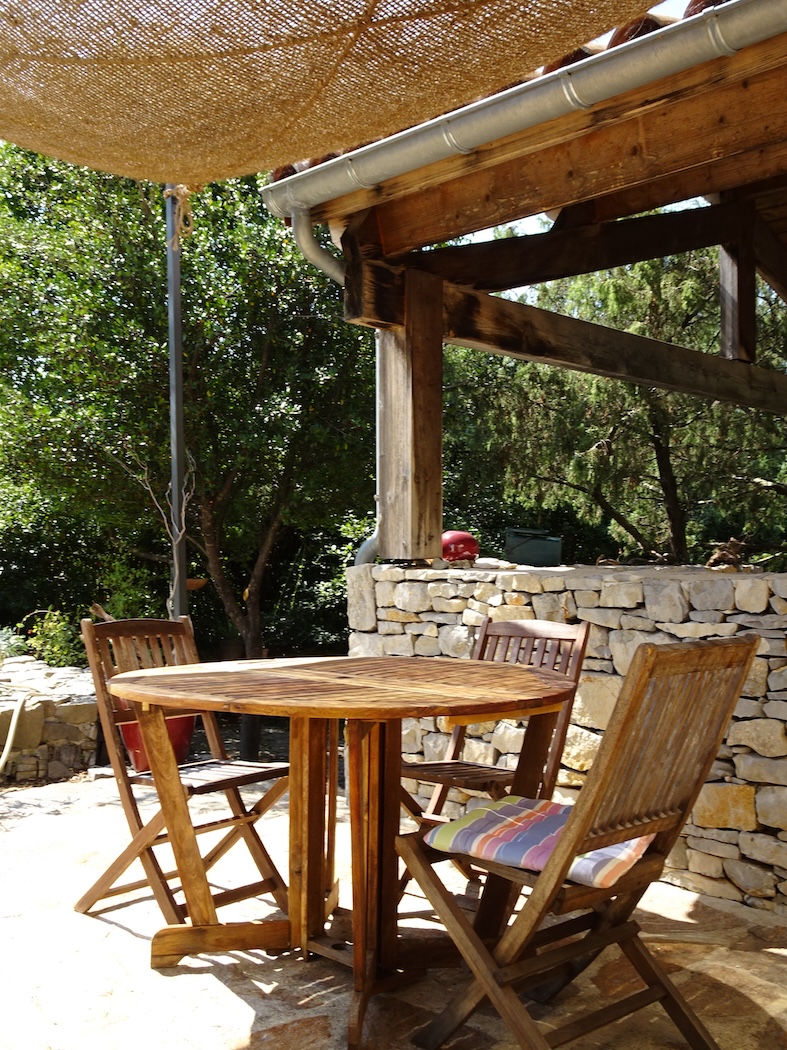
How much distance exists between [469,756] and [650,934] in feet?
4.14

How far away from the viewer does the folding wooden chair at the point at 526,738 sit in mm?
2820

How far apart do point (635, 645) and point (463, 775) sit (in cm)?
100

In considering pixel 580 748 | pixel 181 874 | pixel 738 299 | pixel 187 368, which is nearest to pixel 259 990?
pixel 181 874

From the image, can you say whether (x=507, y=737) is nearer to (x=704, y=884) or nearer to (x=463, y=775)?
(x=704, y=884)

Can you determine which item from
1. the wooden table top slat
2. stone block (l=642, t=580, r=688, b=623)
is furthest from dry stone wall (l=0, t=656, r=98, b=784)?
stone block (l=642, t=580, r=688, b=623)

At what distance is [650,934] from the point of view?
9.50 ft

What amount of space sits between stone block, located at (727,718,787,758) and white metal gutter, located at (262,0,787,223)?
2021 millimetres

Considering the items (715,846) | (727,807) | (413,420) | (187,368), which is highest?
(187,368)

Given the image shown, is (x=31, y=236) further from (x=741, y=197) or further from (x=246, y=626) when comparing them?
(x=741, y=197)

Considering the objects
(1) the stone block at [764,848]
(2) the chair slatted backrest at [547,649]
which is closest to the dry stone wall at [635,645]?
(1) the stone block at [764,848]

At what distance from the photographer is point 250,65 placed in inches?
70.9

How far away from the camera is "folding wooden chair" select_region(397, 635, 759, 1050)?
1.85m

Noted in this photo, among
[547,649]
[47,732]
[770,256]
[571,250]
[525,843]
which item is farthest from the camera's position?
[770,256]

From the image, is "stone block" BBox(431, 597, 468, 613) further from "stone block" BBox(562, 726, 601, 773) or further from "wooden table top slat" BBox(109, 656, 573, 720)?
"wooden table top slat" BBox(109, 656, 573, 720)
